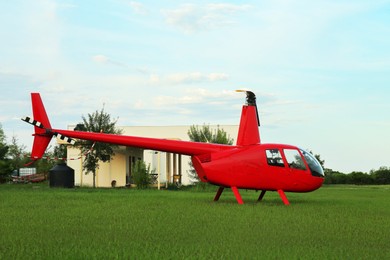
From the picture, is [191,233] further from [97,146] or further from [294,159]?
[97,146]

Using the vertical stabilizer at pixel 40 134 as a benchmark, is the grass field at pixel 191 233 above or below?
below

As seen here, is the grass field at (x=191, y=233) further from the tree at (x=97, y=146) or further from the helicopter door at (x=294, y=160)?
the tree at (x=97, y=146)

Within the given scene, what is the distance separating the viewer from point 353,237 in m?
9.95

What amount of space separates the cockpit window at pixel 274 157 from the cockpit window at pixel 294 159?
21cm

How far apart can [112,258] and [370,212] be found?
9516mm

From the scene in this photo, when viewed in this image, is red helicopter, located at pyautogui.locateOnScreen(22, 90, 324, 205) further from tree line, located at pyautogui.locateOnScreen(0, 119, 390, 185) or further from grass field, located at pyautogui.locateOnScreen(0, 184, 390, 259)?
tree line, located at pyautogui.locateOnScreen(0, 119, 390, 185)

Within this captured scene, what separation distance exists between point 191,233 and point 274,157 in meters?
8.22

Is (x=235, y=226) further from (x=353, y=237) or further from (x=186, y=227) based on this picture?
(x=353, y=237)

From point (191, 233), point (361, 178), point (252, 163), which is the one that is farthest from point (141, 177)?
point (191, 233)

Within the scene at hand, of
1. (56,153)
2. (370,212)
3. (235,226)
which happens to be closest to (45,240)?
(235,226)

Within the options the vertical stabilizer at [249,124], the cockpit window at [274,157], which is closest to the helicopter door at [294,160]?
the cockpit window at [274,157]

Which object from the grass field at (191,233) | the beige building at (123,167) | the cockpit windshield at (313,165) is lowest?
the grass field at (191,233)

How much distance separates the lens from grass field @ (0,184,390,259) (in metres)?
7.95

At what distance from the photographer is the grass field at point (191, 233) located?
7.95 m
